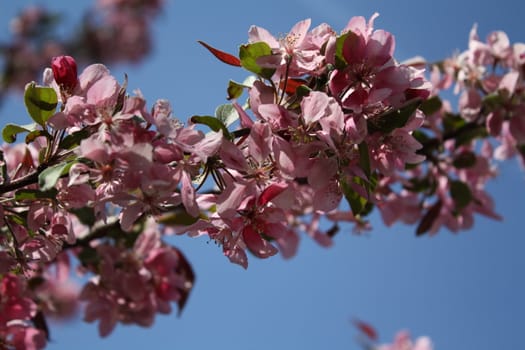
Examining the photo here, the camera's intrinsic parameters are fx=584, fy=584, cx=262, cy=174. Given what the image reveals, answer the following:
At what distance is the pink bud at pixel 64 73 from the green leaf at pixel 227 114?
264mm

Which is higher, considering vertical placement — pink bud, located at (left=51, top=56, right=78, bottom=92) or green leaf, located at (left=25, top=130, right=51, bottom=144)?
pink bud, located at (left=51, top=56, right=78, bottom=92)

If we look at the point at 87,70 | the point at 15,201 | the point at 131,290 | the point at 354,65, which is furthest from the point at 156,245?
the point at 354,65

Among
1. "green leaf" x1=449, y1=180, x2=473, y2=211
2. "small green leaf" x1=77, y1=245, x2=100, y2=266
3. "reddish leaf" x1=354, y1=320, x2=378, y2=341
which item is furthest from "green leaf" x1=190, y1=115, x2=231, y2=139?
Answer: "reddish leaf" x1=354, y1=320, x2=378, y2=341

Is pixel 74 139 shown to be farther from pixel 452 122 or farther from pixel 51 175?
pixel 452 122

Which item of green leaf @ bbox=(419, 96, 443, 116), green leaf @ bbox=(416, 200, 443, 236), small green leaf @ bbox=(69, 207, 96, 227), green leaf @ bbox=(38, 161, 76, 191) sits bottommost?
green leaf @ bbox=(38, 161, 76, 191)

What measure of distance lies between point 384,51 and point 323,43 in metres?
0.12

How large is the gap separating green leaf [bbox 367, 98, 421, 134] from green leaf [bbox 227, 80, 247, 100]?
0.93 ft

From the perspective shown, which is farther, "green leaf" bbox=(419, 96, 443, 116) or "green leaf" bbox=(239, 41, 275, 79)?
"green leaf" bbox=(419, 96, 443, 116)

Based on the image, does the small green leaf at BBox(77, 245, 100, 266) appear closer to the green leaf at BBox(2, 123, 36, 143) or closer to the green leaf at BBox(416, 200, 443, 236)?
the green leaf at BBox(2, 123, 36, 143)

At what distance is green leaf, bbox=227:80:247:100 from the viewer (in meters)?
1.17

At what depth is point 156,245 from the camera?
1.70 m

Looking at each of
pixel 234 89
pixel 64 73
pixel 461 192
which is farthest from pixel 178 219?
pixel 461 192

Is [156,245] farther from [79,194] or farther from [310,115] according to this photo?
[310,115]

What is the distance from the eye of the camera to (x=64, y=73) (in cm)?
105
